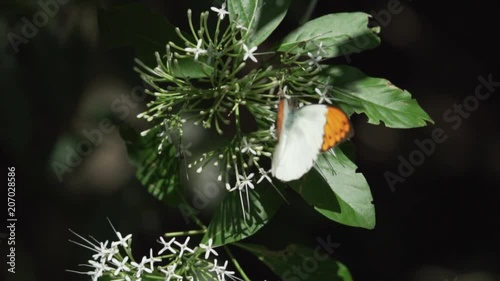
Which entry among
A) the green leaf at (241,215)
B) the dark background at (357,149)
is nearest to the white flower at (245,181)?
the green leaf at (241,215)

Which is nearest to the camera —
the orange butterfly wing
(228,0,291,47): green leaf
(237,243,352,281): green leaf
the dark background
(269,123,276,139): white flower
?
the orange butterfly wing

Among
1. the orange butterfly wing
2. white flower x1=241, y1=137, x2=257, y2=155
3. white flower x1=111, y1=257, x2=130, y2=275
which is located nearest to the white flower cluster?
white flower x1=111, y1=257, x2=130, y2=275

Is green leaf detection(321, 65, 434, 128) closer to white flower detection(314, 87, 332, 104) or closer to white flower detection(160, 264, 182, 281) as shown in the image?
white flower detection(314, 87, 332, 104)

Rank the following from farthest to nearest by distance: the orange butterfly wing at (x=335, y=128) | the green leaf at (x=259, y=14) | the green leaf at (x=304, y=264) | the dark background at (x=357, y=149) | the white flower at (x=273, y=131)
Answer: the dark background at (x=357, y=149)
the green leaf at (x=304, y=264)
the green leaf at (x=259, y=14)
the white flower at (x=273, y=131)
the orange butterfly wing at (x=335, y=128)

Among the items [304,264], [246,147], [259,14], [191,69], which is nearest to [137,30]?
[191,69]

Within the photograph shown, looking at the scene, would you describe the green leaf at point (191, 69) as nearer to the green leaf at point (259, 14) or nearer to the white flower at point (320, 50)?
the green leaf at point (259, 14)

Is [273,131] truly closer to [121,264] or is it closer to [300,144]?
[300,144]
